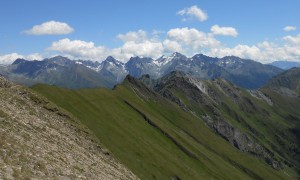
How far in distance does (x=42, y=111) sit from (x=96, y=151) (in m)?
11.2

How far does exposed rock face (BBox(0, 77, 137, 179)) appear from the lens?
123ft

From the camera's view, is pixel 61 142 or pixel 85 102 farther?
pixel 85 102

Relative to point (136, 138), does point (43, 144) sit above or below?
above

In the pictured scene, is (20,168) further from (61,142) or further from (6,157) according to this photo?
(61,142)

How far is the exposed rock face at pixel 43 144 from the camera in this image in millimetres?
37469

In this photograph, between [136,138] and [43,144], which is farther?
[136,138]

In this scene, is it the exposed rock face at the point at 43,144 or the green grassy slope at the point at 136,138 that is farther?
the green grassy slope at the point at 136,138

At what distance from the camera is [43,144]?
156ft

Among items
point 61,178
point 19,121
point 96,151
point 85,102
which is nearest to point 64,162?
point 61,178

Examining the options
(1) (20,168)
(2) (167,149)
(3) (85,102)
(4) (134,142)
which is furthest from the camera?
(2) (167,149)

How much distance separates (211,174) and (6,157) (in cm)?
14982

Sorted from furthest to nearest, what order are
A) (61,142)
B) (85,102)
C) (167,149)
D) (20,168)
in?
(167,149) < (85,102) < (61,142) < (20,168)

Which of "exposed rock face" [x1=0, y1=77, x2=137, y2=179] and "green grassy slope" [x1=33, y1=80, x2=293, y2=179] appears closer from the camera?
"exposed rock face" [x1=0, y1=77, x2=137, y2=179]

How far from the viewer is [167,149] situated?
6649 inches
